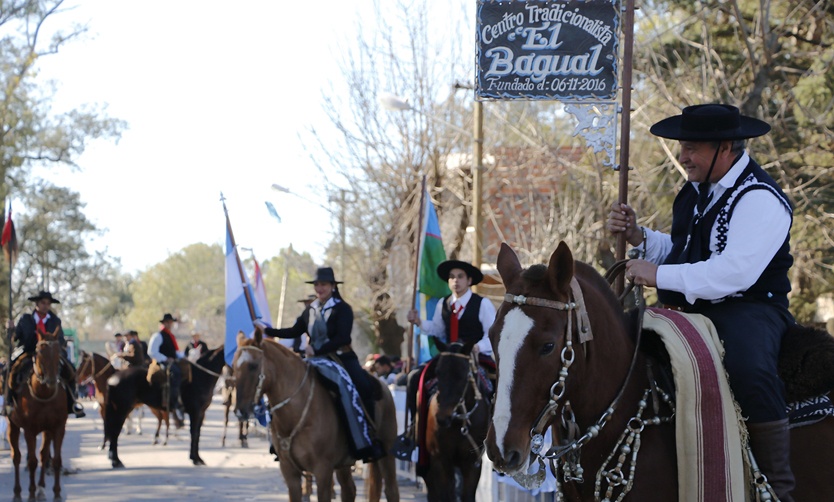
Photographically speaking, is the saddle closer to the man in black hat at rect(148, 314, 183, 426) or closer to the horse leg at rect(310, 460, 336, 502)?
the man in black hat at rect(148, 314, 183, 426)

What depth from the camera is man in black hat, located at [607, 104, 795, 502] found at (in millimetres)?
4605

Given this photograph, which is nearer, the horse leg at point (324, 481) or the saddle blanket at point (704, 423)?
the saddle blanket at point (704, 423)

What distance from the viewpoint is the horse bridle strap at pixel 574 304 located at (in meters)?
4.40

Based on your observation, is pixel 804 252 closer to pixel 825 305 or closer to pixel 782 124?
pixel 782 124

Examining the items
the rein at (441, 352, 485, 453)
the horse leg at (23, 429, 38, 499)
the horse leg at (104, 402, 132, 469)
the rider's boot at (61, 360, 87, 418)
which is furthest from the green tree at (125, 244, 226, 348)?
the rein at (441, 352, 485, 453)

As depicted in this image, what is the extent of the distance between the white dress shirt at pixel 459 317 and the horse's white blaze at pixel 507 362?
6.14 metres

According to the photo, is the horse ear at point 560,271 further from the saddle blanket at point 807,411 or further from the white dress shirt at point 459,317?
the white dress shirt at point 459,317

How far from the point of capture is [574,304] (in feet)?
14.5

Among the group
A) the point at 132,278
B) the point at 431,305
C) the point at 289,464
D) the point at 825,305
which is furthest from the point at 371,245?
the point at 132,278

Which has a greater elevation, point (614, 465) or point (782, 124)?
point (782, 124)

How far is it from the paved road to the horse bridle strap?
418 inches

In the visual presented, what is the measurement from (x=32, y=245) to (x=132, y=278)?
7186cm

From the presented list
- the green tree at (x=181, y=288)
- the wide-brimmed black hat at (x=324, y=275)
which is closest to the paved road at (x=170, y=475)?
the wide-brimmed black hat at (x=324, y=275)

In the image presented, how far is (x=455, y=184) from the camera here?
2822 centimetres
